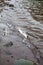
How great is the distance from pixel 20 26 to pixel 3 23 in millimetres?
618

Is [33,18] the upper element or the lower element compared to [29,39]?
lower

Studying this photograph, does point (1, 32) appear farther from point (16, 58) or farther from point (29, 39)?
point (16, 58)

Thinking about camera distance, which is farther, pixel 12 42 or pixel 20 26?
pixel 20 26

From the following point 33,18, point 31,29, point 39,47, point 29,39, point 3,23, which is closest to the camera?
point 39,47

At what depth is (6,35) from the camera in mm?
5949

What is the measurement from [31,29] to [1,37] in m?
1.27

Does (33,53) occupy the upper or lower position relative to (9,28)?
upper

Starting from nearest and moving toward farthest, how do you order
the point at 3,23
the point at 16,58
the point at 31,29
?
1. the point at 16,58
2. the point at 31,29
3. the point at 3,23

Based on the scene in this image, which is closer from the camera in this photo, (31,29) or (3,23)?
(31,29)

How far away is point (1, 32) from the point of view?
622 centimetres

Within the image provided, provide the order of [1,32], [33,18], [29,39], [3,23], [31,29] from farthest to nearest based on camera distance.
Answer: [33,18], [3,23], [31,29], [1,32], [29,39]

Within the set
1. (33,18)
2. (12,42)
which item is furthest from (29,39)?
(33,18)

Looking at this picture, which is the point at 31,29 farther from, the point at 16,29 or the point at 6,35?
the point at 6,35

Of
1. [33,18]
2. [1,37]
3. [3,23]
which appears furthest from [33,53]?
[33,18]
